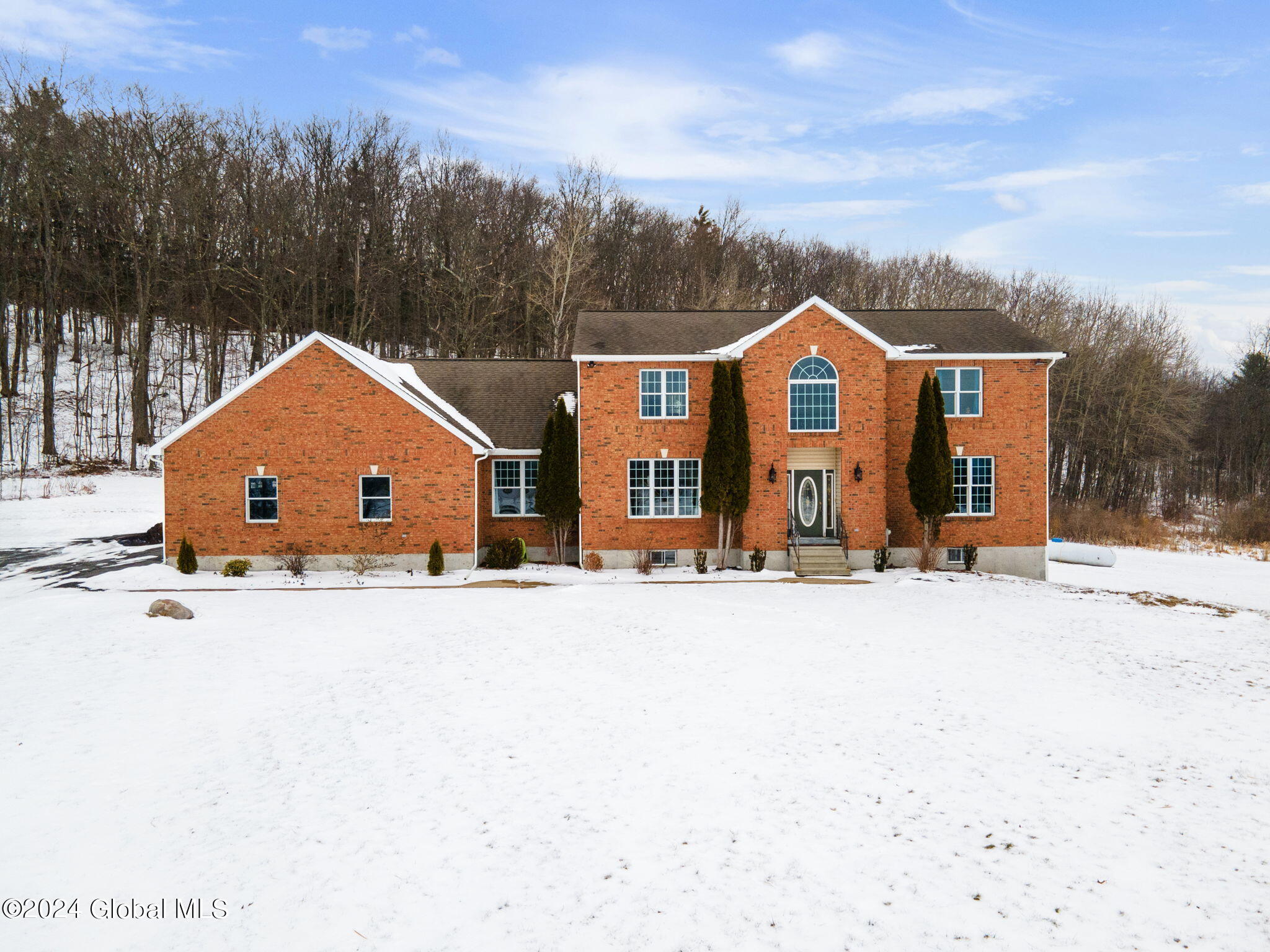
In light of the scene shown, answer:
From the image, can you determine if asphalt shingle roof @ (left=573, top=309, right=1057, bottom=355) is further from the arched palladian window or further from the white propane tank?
the white propane tank

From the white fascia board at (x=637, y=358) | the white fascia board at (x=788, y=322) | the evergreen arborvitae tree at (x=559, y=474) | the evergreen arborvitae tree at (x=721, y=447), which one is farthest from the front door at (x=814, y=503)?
the evergreen arborvitae tree at (x=559, y=474)

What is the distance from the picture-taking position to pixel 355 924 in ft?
16.2

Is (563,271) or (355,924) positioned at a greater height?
(563,271)

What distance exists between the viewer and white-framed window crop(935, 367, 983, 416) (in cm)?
2103

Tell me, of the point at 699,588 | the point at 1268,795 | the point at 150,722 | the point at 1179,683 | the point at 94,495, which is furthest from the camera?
the point at 94,495

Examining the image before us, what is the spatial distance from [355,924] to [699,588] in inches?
530

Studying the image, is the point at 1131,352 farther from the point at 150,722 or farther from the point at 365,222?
the point at 150,722

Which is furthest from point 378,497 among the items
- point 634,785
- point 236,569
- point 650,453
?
point 634,785

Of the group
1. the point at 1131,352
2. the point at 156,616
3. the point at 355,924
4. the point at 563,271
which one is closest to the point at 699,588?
the point at 156,616

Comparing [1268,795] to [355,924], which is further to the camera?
[1268,795]

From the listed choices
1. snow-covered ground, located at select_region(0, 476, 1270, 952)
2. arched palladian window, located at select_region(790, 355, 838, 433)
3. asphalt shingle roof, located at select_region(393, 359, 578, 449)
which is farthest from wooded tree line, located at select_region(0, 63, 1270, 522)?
snow-covered ground, located at select_region(0, 476, 1270, 952)

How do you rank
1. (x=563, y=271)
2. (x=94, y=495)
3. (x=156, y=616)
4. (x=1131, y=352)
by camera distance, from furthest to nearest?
(x=1131, y=352) → (x=563, y=271) → (x=94, y=495) → (x=156, y=616)

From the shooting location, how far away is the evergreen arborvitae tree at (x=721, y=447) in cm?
1966

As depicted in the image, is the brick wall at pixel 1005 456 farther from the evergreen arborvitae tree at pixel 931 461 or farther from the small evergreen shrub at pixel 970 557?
the evergreen arborvitae tree at pixel 931 461
